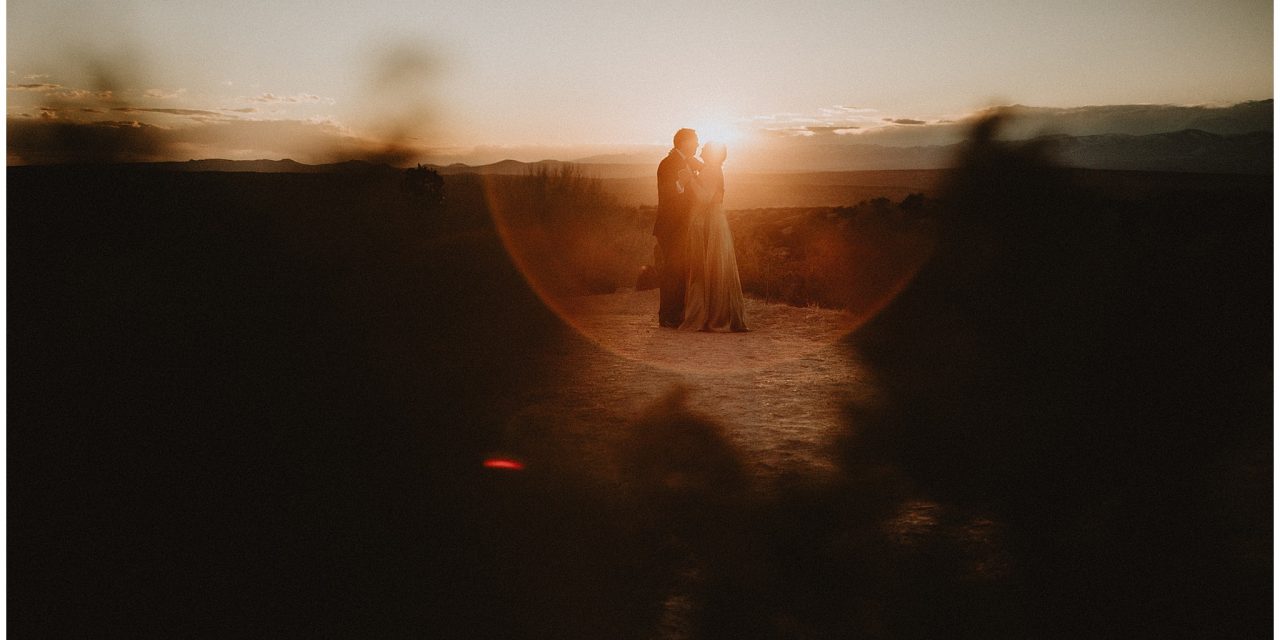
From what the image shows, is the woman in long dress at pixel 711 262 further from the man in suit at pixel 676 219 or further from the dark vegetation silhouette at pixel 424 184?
the dark vegetation silhouette at pixel 424 184

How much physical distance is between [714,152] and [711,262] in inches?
50.0

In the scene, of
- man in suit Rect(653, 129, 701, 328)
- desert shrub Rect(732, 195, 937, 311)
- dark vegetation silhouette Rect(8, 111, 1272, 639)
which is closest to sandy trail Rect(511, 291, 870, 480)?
dark vegetation silhouette Rect(8, 111, 1272, 639)

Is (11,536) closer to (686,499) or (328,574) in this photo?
(328,574)

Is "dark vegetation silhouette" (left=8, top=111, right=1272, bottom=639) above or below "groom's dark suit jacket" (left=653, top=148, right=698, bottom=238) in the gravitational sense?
below

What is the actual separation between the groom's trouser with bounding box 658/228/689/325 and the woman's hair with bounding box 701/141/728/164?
866mm

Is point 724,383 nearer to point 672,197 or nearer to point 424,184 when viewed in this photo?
point 672,197

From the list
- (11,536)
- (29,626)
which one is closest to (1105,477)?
(29,626)

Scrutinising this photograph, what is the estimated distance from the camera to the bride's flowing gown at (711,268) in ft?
33.5

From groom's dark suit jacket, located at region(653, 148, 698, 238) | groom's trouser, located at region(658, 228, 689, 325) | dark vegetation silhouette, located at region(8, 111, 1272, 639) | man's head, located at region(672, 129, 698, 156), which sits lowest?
dark vegetation silhouette, located at region(8, 111, 1272, 639)

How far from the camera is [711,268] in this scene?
10180 mm

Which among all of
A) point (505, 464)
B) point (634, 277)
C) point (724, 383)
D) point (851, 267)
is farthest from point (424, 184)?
point (505, 464)

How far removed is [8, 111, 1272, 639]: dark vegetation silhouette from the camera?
3.57 meters

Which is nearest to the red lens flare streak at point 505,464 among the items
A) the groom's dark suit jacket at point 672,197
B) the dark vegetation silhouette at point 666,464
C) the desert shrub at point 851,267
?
the dark vegetation silhouette at point 666,464

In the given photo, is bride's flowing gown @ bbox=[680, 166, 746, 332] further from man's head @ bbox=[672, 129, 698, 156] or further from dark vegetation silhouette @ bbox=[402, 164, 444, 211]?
dark vegetation silhouette @ bbox=[402, 164, 444, 211]
